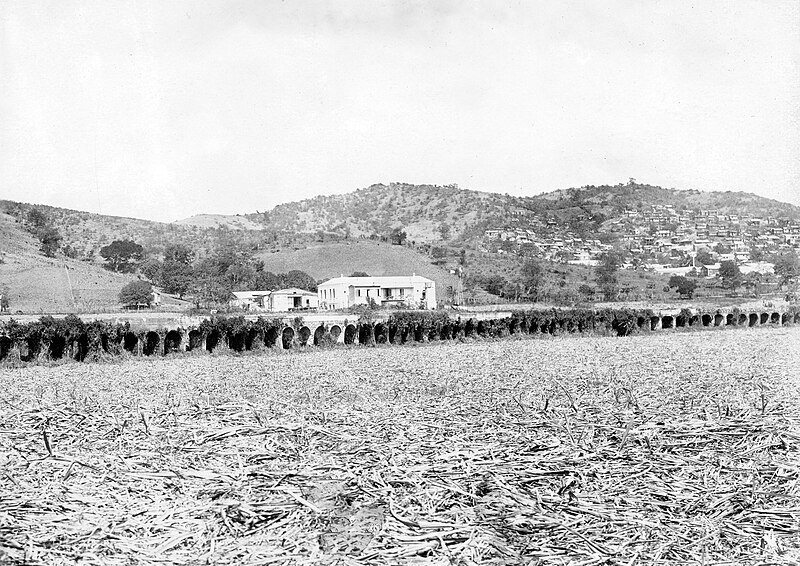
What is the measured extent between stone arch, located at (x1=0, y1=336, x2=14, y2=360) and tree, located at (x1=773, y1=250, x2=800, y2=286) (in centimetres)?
12312

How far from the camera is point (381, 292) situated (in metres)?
91.6

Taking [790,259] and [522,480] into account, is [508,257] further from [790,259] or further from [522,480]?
[522,480]

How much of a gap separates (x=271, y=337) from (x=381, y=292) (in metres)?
42.1

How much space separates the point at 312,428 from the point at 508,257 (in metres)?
137

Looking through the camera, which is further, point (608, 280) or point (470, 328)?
point (608, 280)

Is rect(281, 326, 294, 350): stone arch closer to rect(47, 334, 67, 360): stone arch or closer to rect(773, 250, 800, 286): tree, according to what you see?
rect(47, 334, 67, 360): stone arch

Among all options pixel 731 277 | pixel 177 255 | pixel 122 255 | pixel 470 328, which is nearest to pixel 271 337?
pixel 470 328

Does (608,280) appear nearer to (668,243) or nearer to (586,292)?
(586,292)

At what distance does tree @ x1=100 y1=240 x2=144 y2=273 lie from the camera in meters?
120

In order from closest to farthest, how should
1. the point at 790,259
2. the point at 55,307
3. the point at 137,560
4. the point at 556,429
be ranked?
the point at 137,560 → the point at 556,429 → the point at 55,307 → the point at 790,259

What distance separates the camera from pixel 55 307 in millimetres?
80875

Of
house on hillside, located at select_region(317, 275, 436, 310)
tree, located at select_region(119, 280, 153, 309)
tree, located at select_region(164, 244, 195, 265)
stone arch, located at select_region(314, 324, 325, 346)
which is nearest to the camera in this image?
stone arch, located at select_region(314, 324, 325, 346)

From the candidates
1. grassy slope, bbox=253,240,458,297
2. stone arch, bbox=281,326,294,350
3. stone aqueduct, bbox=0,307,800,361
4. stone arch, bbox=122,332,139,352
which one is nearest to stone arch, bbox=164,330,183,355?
stone aqueduct, bbox=0,307,800,361

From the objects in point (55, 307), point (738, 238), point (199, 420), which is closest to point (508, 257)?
point (738, 238)
